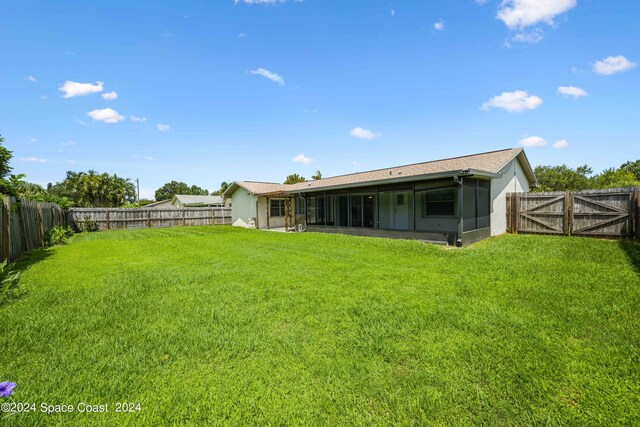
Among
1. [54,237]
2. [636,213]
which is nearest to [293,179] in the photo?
[54,237]

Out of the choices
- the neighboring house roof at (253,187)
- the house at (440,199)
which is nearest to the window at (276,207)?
the neighboring house roof at (253,187)

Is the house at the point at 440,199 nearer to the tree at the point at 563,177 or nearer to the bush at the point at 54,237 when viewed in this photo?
the bush at the point at 54,237

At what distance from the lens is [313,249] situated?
10.1 metres

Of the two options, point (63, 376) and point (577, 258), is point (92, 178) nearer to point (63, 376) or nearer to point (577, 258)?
point (63, 376)

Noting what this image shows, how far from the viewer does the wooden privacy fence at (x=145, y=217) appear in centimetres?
1827

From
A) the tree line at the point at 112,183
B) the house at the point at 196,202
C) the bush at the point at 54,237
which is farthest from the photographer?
the house at the point at 196,202

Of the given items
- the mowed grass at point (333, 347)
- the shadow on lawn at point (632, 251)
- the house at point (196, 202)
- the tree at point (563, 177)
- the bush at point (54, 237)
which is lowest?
the mowed grass at point (333, 347)

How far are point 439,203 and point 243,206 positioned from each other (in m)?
15.0

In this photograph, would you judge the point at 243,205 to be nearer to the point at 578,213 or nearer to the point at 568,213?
the point at 568,213

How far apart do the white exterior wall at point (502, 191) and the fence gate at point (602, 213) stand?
2380 millimetres

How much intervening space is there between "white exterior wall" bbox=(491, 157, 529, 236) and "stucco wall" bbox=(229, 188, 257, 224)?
50.1ft

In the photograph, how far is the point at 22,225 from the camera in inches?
357

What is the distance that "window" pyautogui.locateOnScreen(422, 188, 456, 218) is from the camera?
39.5 ft

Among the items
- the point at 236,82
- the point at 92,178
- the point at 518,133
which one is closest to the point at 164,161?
the point at 92,178
